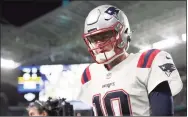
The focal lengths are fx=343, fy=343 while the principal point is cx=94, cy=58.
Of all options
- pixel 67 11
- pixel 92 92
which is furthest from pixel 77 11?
pixel 92 92

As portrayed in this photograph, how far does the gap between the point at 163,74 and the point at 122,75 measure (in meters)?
0.14

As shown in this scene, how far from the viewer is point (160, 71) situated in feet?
3.29

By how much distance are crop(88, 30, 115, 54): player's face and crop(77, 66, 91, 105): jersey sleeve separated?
13cm

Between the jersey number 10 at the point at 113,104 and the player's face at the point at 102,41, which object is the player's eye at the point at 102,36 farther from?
the jersey number 10 at the point at 113,104

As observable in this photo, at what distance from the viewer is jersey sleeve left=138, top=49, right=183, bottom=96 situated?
3.23 ft

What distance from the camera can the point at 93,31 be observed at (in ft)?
3.54

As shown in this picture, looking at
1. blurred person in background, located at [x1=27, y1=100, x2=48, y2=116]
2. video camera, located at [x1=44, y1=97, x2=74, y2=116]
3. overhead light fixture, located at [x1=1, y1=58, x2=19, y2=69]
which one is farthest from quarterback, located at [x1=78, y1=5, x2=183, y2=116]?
overhead light fixture, located at [x1=1, y1=58, x2=19, y2=69]

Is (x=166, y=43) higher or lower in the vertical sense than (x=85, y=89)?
higher

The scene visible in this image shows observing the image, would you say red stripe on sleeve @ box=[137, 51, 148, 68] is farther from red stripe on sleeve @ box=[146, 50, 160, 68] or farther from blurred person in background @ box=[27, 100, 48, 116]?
blurred person in background @ box=[27, 100, 48, 116]

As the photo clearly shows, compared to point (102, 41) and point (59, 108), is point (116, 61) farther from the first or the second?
point (59, 108)

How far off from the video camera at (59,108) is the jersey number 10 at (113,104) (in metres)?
0.30

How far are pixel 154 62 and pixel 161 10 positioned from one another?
117 inches

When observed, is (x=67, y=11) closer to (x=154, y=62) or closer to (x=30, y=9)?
(x=30, y=9)

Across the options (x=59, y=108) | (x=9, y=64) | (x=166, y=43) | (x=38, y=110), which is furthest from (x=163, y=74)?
(x=9, y=64)
